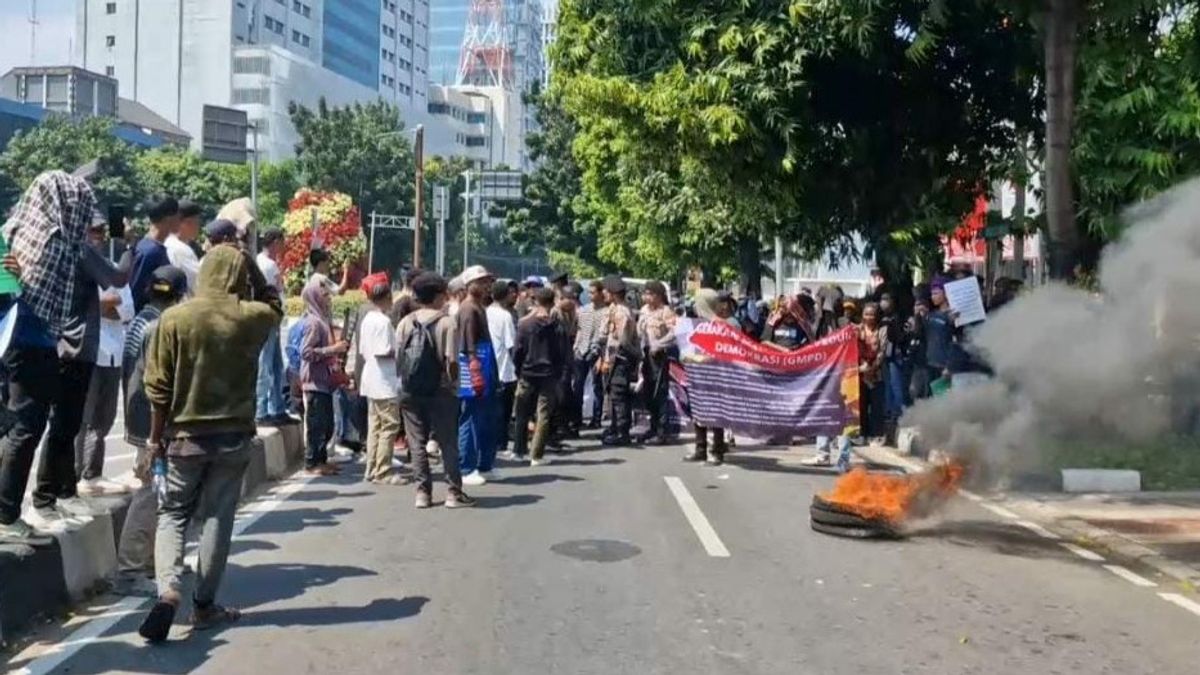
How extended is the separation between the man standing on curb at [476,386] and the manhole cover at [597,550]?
8.37ft

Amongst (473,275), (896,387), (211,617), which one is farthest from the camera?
(896,387)

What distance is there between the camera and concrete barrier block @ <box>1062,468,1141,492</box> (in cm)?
1177

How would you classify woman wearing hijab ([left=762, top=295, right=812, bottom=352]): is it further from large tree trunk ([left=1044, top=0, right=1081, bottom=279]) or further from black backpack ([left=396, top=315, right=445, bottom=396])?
black backpack ([left=396, top=315, right=445, bottom=396])

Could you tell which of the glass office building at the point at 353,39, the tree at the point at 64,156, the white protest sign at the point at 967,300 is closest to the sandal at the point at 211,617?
the white protest sign at the point at 967,300

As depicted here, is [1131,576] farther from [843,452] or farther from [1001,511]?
[843,452]

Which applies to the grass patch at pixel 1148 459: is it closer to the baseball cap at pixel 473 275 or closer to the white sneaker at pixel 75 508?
the baseball cap at pixel 473 275

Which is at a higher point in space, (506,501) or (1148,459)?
(1148,459)

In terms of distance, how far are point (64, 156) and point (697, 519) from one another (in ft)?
160

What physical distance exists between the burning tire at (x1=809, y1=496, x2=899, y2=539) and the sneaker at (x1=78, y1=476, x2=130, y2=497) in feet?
16.3

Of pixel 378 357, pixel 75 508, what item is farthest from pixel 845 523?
pixel 75 508

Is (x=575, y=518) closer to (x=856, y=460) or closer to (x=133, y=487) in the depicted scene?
(x=133, y=487)

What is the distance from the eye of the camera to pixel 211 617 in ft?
21.3

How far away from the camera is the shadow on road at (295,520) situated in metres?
9.17

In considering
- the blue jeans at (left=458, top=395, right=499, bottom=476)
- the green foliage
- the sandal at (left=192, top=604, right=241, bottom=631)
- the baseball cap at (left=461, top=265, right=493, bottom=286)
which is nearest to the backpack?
the baseball cap at (left=461, top=265, right=493, bottom=286)
